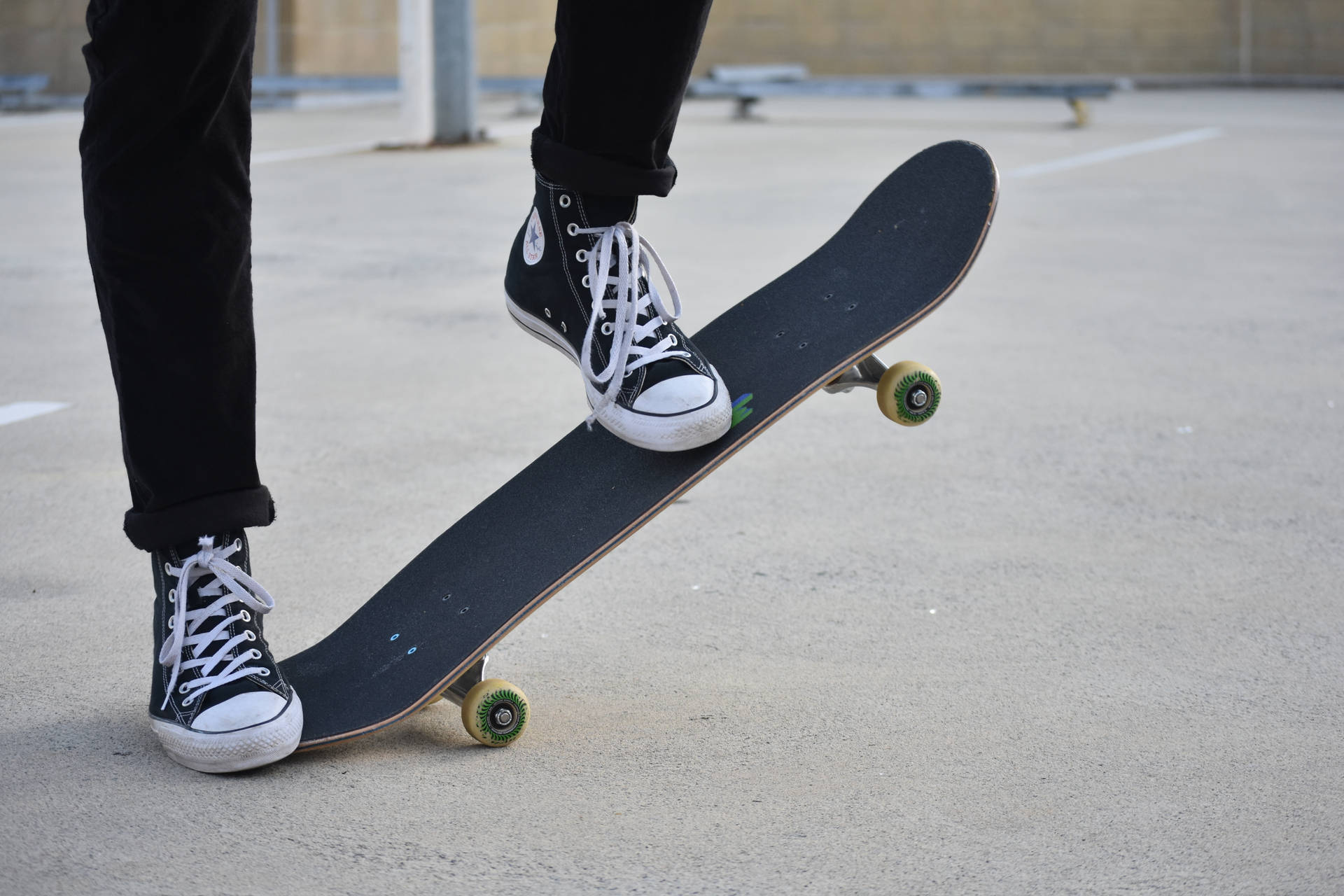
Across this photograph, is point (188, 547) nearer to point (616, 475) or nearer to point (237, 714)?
point (237, 714)

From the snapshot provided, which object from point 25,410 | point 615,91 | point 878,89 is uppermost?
point 615,91

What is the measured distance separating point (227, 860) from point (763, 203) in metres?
4.76

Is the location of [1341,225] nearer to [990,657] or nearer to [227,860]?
[990,657]

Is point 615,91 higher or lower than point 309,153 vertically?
higher

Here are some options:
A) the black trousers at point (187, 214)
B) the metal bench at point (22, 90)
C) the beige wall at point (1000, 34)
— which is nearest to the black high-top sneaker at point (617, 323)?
the black trousers at point (187, 214)

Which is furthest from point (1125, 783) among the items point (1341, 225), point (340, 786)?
point (1341, 225)

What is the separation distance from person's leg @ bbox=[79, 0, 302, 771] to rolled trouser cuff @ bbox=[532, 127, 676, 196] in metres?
0.31

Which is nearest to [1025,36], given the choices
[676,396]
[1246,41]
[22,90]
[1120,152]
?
[1246,41]

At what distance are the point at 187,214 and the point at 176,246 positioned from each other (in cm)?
3

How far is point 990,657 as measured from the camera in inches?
60.2

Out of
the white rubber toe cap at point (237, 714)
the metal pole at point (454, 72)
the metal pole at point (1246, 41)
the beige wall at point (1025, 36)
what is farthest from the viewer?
the metal pole at point (1246, 41)

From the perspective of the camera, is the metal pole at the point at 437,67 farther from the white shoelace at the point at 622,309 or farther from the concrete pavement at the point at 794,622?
the white shoelace at the point at 622,309

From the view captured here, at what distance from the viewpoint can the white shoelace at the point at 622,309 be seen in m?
Result: 1.38

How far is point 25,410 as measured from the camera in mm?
2611
